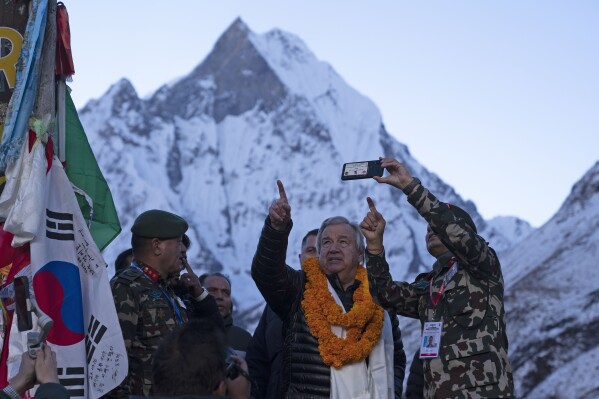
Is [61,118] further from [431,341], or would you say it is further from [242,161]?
[242,161]

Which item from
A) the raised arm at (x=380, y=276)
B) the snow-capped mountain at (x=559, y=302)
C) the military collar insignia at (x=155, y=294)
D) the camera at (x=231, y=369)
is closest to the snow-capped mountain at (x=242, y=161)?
the snow-capped mountain at (x=559, y=302)

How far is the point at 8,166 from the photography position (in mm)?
5488

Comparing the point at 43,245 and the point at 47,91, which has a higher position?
the point at 47,91

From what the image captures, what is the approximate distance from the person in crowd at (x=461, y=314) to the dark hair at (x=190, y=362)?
169cm

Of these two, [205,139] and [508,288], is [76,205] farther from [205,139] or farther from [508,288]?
[205,139]

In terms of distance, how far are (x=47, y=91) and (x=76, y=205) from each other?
0.64 m

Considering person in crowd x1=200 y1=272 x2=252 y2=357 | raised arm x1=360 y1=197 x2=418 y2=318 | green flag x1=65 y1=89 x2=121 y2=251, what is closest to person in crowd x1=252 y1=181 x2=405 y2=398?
raised arm x1=360 y1=197 x2=418 y2=318

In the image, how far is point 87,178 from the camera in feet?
19.6

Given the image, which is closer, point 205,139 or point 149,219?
point 149,219

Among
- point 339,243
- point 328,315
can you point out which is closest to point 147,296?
point 328,315

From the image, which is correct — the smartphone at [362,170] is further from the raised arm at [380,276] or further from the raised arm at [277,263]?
the raised arm at [277,263]

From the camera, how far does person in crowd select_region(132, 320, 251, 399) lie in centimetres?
380

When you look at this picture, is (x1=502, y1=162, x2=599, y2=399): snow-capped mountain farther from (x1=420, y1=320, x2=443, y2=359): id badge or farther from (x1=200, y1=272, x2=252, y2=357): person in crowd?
(x1=420, y1=320, x2=443, y2=359): id badge

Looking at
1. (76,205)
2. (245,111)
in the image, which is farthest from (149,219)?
(245,111)
